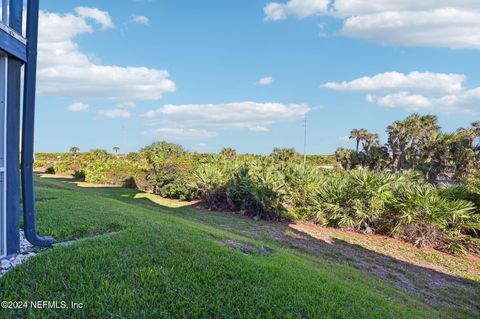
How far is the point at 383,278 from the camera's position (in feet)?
23.9

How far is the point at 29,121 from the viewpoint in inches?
165

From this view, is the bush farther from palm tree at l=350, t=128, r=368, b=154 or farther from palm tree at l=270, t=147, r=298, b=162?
palm tree at l=350, t=128, r=368, b=154

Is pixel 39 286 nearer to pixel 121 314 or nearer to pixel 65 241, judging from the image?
pixel 121 314

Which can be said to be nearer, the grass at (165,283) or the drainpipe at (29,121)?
the grass at (165,283)

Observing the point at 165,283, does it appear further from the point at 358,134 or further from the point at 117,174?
the point at 358,134

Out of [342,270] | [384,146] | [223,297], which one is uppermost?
[384,146]

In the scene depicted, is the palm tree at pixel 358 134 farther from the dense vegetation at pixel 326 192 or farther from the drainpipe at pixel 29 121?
the drainpipe at pixel 29 121

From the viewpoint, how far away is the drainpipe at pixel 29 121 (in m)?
4.16

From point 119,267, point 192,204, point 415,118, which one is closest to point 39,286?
point 119,267

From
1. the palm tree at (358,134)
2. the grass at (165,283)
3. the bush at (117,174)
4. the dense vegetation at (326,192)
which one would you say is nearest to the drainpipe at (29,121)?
the grass at (165,283)

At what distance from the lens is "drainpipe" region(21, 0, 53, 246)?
13.7ft

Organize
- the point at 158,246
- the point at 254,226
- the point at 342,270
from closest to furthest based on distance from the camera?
1. the point at 158,246
2. the point at 342,270
3. the point at 254,226

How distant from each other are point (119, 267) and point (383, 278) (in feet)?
19.6

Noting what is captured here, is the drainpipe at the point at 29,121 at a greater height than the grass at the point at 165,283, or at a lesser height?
greater
